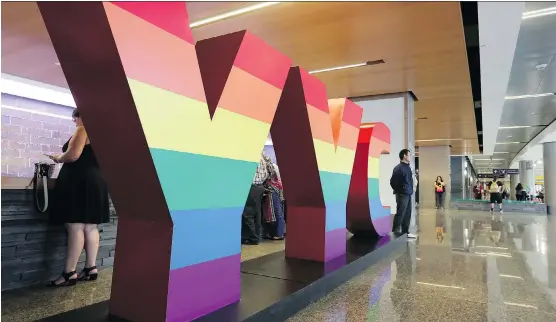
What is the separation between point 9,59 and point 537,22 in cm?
785

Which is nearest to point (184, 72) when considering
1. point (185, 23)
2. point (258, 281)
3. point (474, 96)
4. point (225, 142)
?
point (185, 23)

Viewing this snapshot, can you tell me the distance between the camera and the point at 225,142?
2.12 m

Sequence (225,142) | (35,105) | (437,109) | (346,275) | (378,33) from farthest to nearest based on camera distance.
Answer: (437,109)
(35,105)
(378,33)
(346,275)
(225,142)

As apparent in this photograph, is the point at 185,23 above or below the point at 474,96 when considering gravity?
below

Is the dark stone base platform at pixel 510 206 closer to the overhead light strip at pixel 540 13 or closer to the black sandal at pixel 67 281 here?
the overhead light strip at pixel 540 13

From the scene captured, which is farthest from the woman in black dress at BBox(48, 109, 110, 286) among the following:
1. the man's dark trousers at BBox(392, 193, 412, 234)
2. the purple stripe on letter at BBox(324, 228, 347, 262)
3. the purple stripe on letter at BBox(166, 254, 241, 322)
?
the man's dark trousers at BBox(392, 193, 412, 234)

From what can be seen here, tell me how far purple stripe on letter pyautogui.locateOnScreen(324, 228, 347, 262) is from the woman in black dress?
1956 mm

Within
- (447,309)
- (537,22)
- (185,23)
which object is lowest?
(447,309)

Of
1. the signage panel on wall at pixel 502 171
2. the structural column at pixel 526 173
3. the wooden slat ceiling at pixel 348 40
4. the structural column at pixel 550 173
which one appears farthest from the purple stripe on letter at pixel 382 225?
the signage panel on wall at pixel 502 171

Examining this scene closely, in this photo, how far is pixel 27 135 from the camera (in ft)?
20.9

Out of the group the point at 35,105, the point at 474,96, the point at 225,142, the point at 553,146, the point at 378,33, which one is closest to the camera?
the point at 225,142

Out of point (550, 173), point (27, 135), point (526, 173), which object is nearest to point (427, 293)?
point (27, 135)

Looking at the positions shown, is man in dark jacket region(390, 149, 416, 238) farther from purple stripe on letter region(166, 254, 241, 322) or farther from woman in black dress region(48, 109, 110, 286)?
woman in black dress region(48, 109, 110, 286)

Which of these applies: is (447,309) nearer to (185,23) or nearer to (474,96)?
(185,23)
